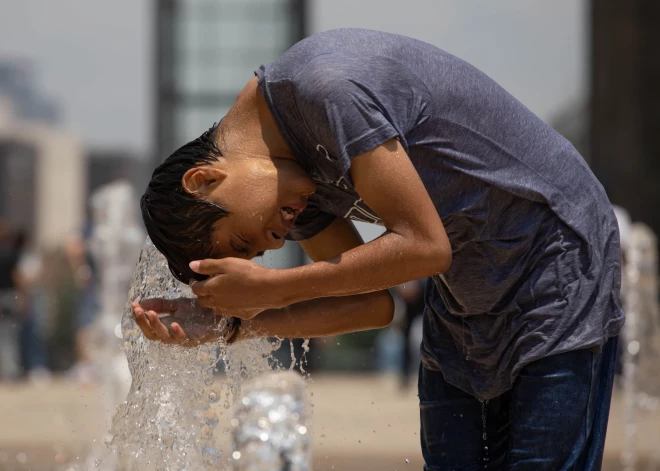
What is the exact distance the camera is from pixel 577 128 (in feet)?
42.1

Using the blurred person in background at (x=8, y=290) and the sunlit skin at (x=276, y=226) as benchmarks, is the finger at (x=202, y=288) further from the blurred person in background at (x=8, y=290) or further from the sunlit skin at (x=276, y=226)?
the blurred person in background at (x=8, y=290)

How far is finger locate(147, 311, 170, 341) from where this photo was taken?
6.17 feet

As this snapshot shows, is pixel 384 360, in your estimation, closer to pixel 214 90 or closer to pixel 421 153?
pixel 214 90

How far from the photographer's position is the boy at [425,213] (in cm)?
165

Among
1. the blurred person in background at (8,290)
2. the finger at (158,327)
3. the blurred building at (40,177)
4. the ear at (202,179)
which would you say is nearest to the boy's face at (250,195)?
the ear at (202,179)

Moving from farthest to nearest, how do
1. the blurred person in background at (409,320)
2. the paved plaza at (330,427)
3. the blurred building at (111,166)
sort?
1. the blurred building at (111,166)
2. the blurred person in background at (409,320)
3. the paved plaza at (330,427)

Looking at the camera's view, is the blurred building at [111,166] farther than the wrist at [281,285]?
Yes

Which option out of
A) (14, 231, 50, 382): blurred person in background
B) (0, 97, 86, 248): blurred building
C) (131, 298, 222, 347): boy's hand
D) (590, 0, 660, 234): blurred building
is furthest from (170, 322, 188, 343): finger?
(590, 0, 660, 234): blurred building

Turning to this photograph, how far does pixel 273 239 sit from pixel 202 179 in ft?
0.50

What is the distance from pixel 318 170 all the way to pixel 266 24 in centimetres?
1018

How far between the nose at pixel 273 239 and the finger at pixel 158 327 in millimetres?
250

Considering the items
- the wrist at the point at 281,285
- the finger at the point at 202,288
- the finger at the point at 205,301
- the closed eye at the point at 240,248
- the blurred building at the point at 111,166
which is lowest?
the blurred building at the point at 111,166

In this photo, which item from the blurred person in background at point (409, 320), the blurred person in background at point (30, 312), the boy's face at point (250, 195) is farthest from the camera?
the blurred person in background at point (30, 312)

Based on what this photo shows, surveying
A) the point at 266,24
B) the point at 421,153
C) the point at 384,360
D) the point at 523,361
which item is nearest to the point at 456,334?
the point at 523,361
